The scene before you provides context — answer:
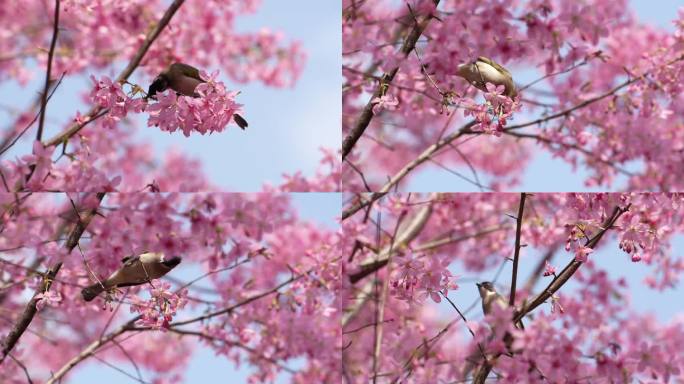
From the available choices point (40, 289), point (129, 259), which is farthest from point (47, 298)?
point (129, 259)

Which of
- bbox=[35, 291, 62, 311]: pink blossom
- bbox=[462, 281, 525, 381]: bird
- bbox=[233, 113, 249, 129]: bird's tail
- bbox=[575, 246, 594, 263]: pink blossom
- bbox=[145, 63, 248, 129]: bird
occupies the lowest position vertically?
bbox=[462, 281, 525, 381]: bird

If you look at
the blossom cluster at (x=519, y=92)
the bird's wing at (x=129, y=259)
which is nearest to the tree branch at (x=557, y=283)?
the blossom cluster at (x=519, y=92)

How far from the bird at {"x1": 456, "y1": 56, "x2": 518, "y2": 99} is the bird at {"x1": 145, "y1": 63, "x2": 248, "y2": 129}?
64cm

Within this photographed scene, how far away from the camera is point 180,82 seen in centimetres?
211

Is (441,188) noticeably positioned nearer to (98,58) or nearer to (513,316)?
(513,316)

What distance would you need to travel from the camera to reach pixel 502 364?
6.40 ft

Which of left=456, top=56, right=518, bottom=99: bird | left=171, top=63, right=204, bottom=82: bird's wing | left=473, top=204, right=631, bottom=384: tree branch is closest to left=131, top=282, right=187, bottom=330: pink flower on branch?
left=171, top=63, right=204, bottom=82: bird's wing

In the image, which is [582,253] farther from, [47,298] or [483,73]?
[47,298]

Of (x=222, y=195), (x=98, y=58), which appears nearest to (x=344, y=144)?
(x=222, y=195)

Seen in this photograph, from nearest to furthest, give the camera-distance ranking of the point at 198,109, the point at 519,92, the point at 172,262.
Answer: the point at 198,109 → the point at 172,262 → the point at 519,92

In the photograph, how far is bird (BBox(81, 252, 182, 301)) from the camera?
2.05 meters

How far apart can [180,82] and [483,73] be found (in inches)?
33.0

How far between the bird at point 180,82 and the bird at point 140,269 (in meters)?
0.42

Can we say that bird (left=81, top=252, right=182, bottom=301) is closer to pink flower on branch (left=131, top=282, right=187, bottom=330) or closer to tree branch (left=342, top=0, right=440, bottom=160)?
pink flower on branch (left=131, top=282, right=187, bottom=330)
